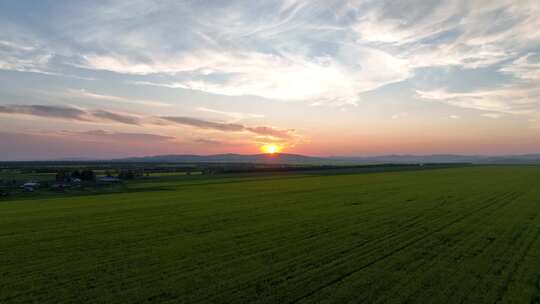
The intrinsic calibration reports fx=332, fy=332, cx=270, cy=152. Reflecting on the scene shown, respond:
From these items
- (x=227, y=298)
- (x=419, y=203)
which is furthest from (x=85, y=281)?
(x=419, y=203)

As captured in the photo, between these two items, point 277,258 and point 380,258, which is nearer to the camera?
point 380,258

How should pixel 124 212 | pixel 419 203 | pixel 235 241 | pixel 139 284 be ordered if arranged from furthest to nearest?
pixel 419 203 < pixel 124 212 < pixel 235 241 < pixel 139 284

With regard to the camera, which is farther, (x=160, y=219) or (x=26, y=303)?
(x=160, y=219)

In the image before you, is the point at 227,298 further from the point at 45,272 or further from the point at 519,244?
the point at 519,244

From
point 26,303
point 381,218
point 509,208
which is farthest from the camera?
point 509,208

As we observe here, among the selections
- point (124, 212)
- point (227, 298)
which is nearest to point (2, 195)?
point (124, 212)

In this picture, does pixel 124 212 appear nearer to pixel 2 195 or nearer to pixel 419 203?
pixel 419 203
